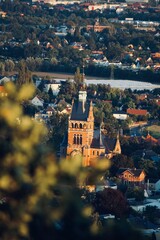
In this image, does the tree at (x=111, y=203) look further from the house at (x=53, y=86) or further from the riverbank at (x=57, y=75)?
the riverbank at (x=57, y=75)

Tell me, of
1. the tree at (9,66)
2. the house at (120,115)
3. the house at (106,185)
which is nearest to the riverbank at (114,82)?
the tree at (9,66)

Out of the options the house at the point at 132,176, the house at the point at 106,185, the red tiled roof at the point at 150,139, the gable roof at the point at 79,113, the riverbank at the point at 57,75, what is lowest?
the riverbank at the point at 57,75

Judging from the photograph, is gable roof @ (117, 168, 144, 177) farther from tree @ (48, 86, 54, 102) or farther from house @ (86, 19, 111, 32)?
house @ (86, 19, 111, 32)

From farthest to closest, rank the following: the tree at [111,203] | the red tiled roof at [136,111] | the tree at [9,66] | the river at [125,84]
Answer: the tree at [9,66] < the river at [125,84] < the red tiled roof at [136,111] < the tree at [111,203]

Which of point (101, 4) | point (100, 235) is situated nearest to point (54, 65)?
point (101, 4)

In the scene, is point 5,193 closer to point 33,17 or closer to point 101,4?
point 33,17
